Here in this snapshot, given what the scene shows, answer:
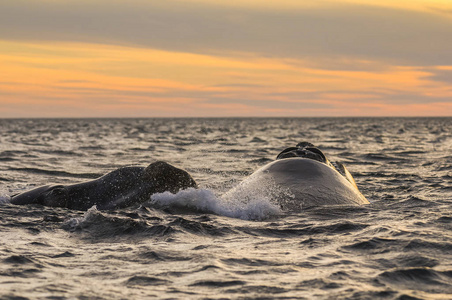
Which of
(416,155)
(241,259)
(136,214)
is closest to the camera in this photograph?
(241,259)

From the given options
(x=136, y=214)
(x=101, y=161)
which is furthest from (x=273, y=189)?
(x=101, y=161)

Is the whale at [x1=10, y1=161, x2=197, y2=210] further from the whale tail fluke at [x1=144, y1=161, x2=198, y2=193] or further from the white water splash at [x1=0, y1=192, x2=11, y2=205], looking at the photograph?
the white water splash at [x1=0, y1=192, x2=11, y2=205]

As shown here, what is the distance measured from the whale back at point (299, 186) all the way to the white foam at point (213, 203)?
0.28 m

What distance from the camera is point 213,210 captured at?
1046 cm

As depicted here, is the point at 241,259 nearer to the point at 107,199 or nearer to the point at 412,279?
the point at 412,279

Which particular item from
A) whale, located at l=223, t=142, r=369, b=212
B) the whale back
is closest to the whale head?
whale, located at l=223, t=142, r=369, b=212

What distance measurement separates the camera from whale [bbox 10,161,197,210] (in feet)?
34.7

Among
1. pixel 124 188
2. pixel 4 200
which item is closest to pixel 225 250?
pixel 124 188

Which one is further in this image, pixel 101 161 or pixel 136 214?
pixel 101 161

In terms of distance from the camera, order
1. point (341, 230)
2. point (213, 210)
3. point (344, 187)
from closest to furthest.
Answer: point (341, 230) < point (213, 210) < point (344, 187)

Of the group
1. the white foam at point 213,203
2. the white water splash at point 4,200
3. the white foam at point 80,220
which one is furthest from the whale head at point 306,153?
the white water splash at point 4,200

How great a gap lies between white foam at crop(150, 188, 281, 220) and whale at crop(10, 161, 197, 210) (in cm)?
15

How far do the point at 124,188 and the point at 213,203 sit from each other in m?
1.67

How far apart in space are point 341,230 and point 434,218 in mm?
2143
